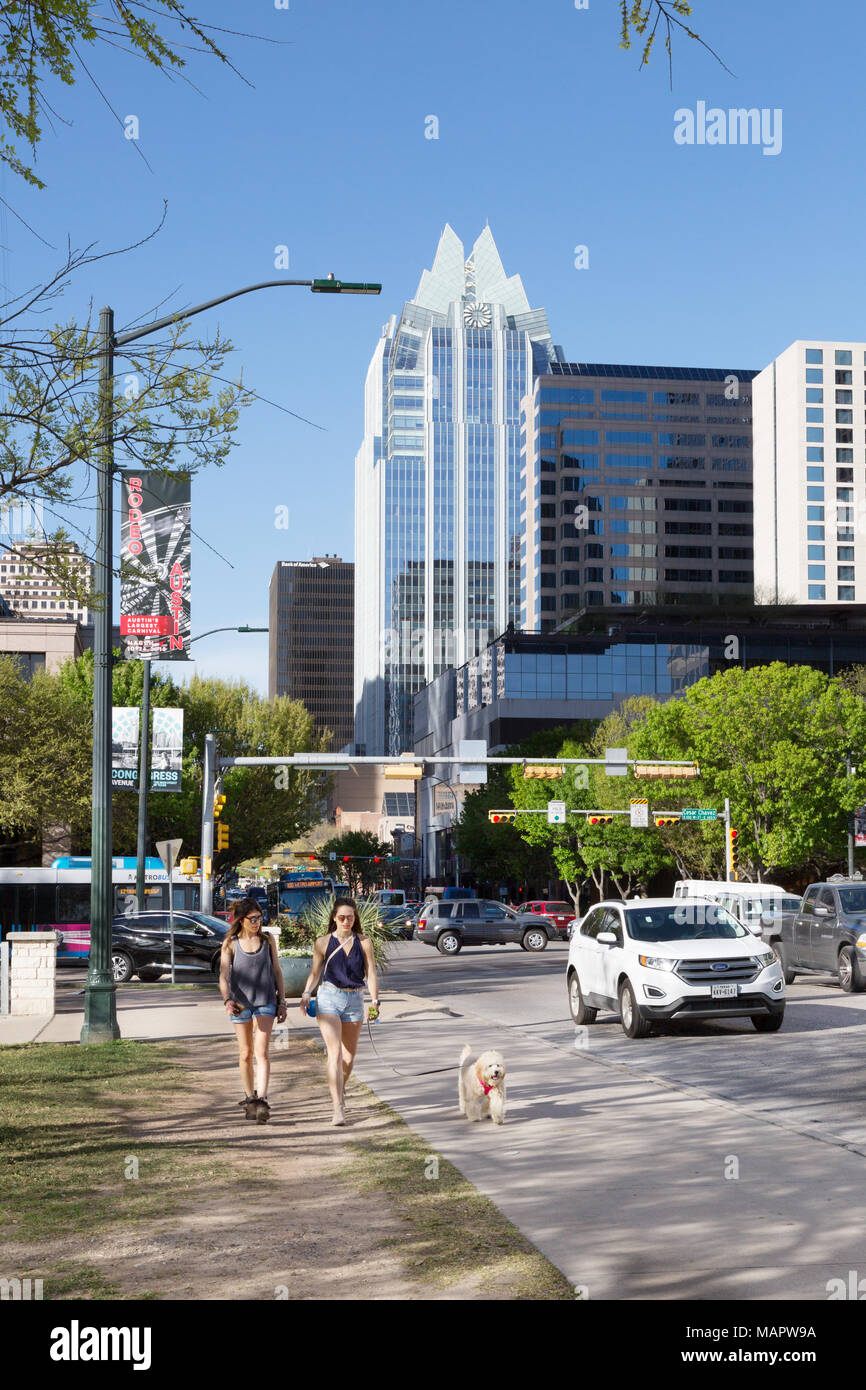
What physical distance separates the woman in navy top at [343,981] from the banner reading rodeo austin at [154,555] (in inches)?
314

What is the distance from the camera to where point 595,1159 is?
8977 millimetres

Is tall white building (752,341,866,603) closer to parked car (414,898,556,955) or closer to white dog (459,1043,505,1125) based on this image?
parked car (414,898,556,955)

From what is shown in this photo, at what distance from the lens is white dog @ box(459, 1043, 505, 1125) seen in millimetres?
10281

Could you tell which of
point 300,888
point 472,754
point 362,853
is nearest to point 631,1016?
point 472,754

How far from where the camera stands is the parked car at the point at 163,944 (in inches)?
1286

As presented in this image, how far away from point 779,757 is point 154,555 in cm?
3808

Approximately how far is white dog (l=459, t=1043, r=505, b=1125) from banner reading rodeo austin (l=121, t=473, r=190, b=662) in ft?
30.5

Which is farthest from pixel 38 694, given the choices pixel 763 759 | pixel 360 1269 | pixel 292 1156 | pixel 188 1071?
pixel 360 1269

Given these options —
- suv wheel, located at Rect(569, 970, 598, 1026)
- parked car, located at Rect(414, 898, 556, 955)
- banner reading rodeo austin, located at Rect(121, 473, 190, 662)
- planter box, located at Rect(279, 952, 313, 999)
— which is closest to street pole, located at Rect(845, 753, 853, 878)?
parked car, located at Rect(414, 898, 556, 955)

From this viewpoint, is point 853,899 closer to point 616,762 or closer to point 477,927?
point 616,762

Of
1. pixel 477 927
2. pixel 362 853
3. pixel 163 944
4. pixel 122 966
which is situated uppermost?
pixel 163 944

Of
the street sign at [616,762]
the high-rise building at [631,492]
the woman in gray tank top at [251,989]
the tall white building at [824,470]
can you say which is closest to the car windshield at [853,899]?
the street sign at [616,762]

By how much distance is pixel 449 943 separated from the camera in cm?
4953

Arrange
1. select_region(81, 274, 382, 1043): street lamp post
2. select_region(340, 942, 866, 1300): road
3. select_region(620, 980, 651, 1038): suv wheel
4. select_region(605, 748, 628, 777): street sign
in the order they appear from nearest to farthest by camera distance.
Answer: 1. select_region(340, 942, 866, 1300): road
2. select_region(81, 274, 382, 1043): street lamp post
3. select_region(620, 980, 651, 1038): suv wheel
4. select_region(605, 748, 628, 777): street sign
